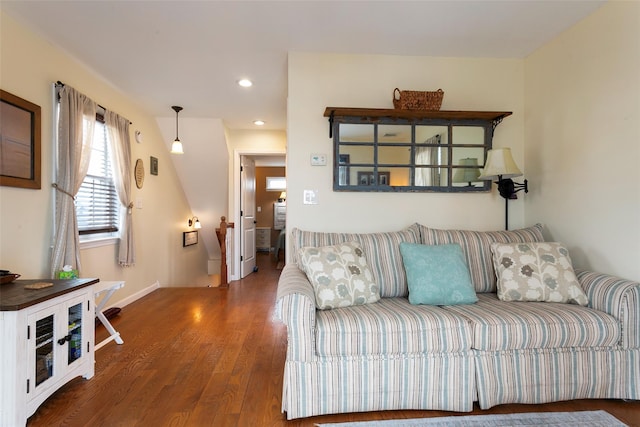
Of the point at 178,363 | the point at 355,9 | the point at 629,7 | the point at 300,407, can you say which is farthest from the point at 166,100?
the point at 629,7

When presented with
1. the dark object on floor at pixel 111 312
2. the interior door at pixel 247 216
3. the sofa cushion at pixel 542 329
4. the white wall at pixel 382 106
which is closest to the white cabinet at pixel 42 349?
the dark object on floor at pixel 111 312

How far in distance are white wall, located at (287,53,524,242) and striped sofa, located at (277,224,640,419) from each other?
3.33 feet

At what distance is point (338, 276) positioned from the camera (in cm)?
193

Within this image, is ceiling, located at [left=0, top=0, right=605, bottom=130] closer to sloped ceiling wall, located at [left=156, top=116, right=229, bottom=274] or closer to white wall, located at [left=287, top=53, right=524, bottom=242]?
white wall, located at [left=287, top=53, right=524, bottom=242]

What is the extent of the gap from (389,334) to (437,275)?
0.57 meters

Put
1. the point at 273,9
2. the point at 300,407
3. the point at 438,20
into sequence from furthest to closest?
1. the point at 438,20
2. the point at 273,9
3. the point at 300,407

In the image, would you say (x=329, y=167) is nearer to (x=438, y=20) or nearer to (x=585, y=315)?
(x=438, y=20)

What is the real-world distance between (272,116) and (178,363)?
322 centimetres

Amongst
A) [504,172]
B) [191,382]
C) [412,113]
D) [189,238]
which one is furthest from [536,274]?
[189,238]

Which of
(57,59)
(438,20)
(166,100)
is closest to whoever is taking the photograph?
(438,20)

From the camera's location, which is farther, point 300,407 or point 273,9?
point 273,9

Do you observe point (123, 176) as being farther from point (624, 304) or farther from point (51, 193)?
point (624, 304)

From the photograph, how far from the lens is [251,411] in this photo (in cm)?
173

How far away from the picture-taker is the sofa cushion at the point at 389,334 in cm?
166
